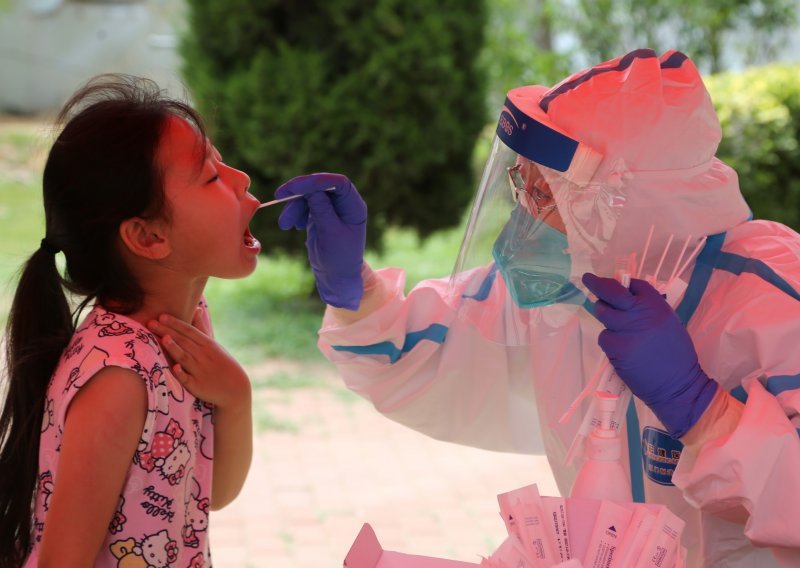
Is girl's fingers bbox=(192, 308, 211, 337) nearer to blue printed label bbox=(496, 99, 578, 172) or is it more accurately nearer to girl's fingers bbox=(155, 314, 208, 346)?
girl's fingers bbox=(155, 314, 208, 346)

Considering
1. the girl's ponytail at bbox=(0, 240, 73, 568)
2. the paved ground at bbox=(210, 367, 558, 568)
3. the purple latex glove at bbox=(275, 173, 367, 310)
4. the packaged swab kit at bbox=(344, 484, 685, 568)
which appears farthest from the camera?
the paved ground at bbox=(210, 367, 558, 568)

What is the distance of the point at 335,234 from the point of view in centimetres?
164

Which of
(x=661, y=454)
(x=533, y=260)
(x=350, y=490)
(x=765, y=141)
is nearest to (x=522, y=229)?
(x=533, y=260)

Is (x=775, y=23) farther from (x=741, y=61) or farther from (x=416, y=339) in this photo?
(x=416, y=339)

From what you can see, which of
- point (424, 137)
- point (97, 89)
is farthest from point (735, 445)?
point (424, 137)

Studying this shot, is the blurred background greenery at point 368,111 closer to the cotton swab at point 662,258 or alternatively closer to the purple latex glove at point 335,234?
Answer: the purple latex glove at point 335,234

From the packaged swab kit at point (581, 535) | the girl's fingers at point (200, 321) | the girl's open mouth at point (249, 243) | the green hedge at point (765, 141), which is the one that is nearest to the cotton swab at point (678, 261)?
the packaged swab kit at point (581, 535)

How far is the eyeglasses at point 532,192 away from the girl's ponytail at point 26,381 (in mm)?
665

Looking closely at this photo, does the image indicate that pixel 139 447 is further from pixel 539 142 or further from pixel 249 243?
pixel 539 142

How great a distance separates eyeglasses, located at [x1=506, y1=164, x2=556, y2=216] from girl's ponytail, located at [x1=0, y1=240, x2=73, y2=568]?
0.66 meters

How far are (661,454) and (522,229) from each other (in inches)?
15.3

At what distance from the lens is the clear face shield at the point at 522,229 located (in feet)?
4.41

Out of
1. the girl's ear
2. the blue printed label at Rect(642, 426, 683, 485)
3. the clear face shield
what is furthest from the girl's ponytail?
the blue printed label at Rect(642, 426, 683, 485)

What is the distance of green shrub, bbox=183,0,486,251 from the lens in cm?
461
